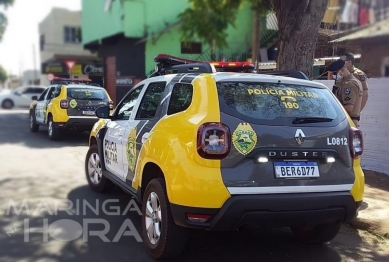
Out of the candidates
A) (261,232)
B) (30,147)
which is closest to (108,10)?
(30,147)

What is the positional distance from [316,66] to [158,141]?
678 centimetres

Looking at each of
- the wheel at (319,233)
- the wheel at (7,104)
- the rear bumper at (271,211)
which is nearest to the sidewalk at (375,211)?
the wheel at (319,233)

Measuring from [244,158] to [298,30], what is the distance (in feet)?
11.3

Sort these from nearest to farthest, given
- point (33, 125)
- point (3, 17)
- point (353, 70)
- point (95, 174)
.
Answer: point (95, 174) → point (353, 70) → point (33, 125) → point (3, 17)

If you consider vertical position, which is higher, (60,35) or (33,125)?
(60,35)

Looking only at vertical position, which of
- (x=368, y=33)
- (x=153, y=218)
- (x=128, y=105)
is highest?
(x=368, y=33)

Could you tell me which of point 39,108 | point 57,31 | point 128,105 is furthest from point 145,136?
point 57,31

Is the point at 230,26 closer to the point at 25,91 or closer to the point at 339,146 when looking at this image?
the point at 339,146

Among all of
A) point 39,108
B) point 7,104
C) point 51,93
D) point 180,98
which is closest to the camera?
point 180,98

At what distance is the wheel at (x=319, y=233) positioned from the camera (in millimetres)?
4043

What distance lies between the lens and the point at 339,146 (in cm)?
354

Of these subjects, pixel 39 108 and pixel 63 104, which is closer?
pixel 63 104

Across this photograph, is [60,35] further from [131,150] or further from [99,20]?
[131,150]

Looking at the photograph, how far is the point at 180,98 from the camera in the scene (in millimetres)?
3805
